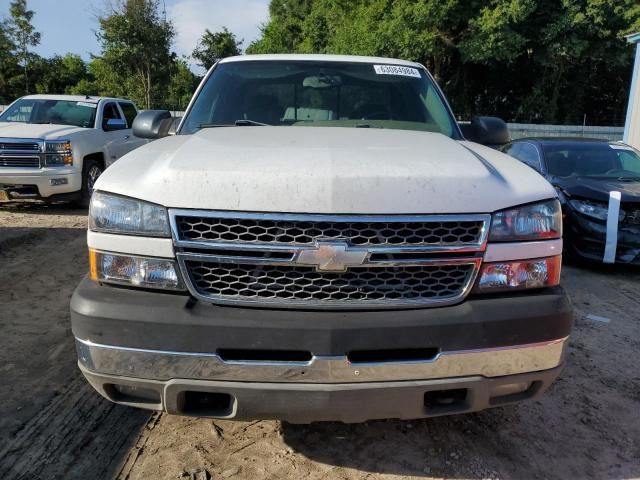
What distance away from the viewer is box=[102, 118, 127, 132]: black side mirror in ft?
31.6

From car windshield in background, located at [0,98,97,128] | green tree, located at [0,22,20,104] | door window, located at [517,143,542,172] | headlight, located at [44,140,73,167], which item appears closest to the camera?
door window, located at [517,143,542,172]

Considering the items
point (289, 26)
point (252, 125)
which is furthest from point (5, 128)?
point (289, 26)

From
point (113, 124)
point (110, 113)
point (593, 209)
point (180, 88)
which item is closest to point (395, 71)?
point (593, 209)

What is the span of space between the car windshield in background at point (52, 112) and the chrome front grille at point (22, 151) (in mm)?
1410

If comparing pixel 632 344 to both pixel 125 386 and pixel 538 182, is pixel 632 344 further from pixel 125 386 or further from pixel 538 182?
pixel 125 386

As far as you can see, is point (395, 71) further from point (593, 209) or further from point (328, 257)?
point (593, 209)

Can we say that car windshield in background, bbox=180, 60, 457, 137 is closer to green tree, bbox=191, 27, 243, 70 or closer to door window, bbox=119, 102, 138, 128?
door window, bbox=119, 102, 138, 128

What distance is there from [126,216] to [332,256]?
829 millimetres

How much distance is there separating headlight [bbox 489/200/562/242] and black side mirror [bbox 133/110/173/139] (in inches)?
97.6

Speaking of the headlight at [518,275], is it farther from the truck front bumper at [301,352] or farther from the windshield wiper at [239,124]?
the windshield wiper at [239,124]

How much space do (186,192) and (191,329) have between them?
20.2 inches

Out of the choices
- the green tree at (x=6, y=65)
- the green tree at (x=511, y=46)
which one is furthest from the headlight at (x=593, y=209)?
the green tree at (x=6, y=65)

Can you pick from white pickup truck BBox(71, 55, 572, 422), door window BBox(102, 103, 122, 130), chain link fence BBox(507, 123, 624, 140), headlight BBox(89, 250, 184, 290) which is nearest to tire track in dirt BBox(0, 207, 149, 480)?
white pickup truck BBox(71, 55, 572, 422)

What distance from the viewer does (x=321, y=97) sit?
12.0 ft
